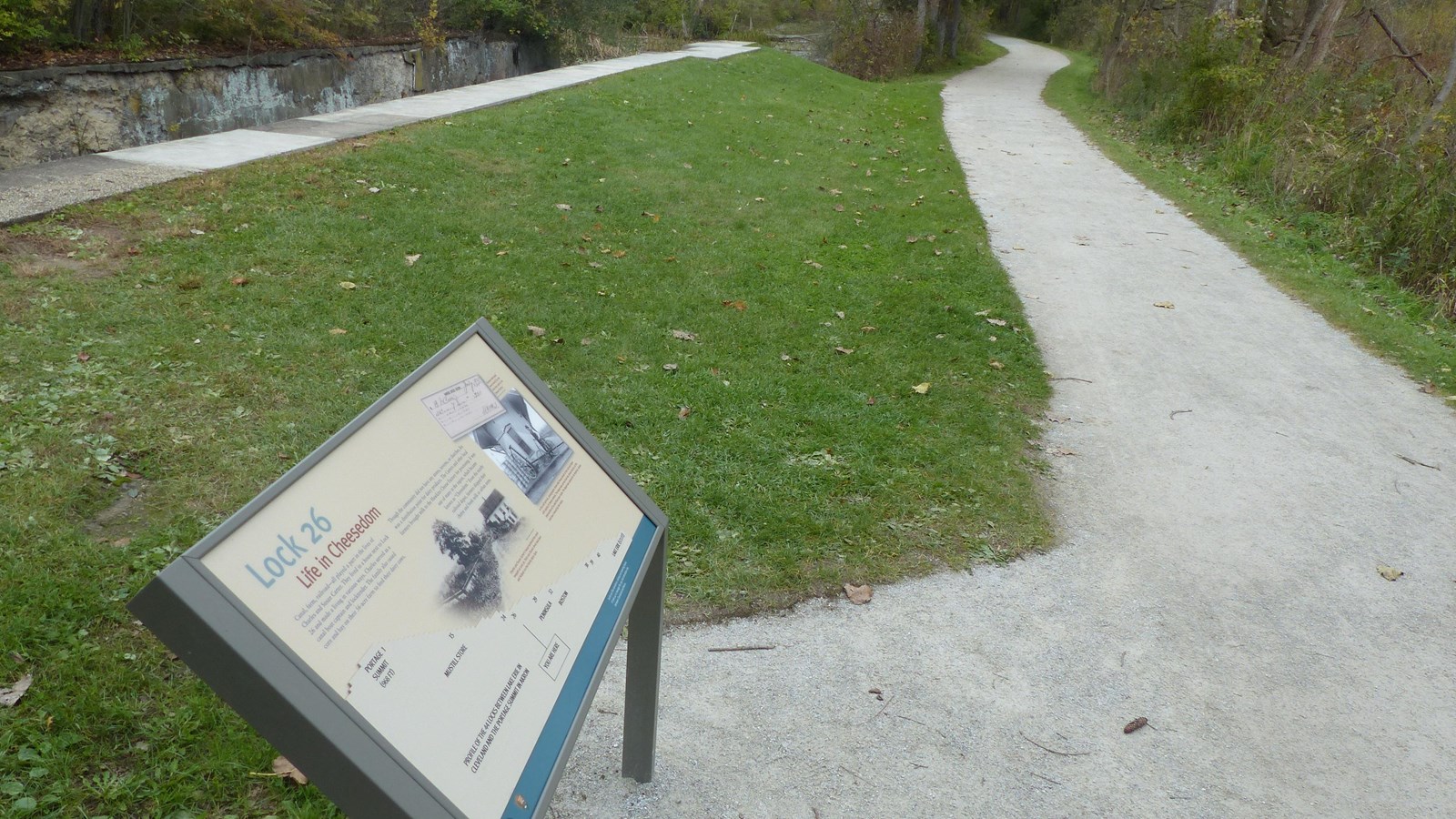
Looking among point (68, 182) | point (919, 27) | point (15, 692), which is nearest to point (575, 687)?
point (15, 692)

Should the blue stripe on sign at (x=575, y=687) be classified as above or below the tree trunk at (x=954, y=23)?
below

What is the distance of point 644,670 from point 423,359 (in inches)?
135

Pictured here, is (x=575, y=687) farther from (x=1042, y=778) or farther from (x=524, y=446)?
(x=1042, y=778)

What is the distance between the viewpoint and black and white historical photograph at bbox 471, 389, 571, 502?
2.02 metres

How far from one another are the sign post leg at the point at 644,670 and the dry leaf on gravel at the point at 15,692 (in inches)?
72.8

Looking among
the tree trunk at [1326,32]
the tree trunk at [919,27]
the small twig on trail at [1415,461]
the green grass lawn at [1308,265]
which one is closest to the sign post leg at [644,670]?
the small twig on trail at [1415,461]

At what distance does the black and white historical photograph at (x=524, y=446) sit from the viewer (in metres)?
2.02

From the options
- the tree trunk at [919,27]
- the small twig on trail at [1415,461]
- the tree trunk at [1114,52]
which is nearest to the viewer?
the small twig on trail at [1415,461]

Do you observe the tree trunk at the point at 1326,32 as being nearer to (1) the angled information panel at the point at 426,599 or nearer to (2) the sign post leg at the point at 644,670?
(2) the sign post leg at the point at 644,670

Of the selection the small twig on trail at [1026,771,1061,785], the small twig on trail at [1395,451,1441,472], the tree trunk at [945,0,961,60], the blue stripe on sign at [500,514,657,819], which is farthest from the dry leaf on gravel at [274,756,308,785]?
the tree trunk at [945,0,961,60]

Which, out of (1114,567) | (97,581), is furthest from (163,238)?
(1114,567)

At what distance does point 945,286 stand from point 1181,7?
62.7ft

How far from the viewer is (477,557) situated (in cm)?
180

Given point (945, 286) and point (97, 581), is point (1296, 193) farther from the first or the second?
point (97, 581)
